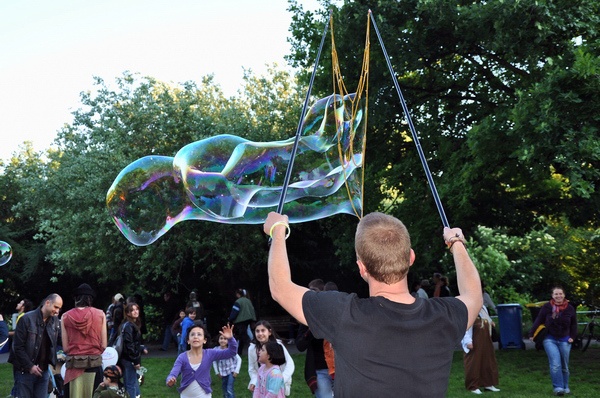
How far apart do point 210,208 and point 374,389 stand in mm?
7499

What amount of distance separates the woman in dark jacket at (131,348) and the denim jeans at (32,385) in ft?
3.96

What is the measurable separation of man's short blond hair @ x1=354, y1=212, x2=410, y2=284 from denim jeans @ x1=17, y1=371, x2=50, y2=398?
26.6ft

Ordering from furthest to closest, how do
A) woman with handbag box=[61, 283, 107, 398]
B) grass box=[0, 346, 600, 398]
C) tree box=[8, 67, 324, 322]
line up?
tree box=[8, 67, 324, 322] → grass box=[0, 346, 600, 398] → woman with handbag box=[61, 283, 107, 398]

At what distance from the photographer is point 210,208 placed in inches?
402

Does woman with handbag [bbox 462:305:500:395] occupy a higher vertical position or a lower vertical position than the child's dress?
lower

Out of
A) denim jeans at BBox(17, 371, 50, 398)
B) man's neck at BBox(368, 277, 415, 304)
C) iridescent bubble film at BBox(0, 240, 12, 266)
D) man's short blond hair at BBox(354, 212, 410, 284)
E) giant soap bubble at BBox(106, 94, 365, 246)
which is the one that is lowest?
denim jeans at BBox(17, 371, 50, 398)

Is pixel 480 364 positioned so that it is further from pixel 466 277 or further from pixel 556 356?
pixel 466 277

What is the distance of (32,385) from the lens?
10094mm

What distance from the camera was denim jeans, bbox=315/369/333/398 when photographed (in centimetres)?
928

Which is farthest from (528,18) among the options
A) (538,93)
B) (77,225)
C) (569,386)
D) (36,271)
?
(36,271)

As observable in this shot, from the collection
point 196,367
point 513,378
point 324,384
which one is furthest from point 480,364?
point 196,367

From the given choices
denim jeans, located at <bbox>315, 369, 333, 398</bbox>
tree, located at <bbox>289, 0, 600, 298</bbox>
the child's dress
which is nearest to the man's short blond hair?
the child's dress

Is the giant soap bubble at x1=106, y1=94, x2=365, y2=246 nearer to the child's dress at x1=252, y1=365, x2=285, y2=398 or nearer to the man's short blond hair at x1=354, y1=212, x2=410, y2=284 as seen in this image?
the child's dress at x1=252, y1=365, x2=285, y2=398

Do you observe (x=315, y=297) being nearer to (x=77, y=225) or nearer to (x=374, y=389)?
(x=374, y=389)
